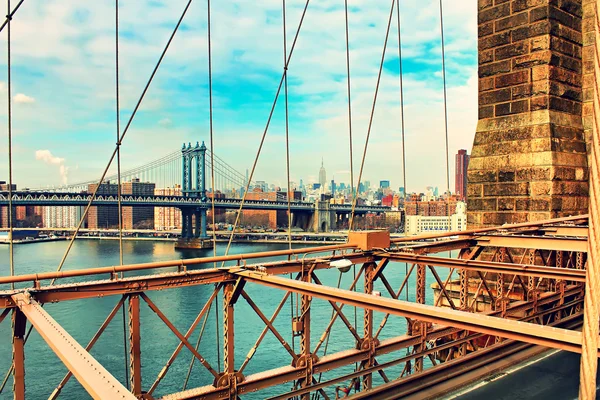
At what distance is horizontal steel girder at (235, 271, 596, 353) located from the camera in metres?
2.66

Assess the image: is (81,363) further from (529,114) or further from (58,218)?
(58,218)

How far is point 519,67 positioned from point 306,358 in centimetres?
717

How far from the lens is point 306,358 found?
5574mm

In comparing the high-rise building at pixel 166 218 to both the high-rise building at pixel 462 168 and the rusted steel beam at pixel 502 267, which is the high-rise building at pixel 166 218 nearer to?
the high-rise building at pixel 462 168

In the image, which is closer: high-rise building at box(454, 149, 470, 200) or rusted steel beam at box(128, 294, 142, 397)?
rusted steel beam at box(128, 294, 142, 397)

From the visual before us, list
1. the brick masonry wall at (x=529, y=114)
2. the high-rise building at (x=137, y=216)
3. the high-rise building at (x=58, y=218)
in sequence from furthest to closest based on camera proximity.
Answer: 1. the high-rise building at (x=58, y=218)
2. the high-rise building at (x=137, y=216)
3. the brick masonry wall at (x=529, y=114)

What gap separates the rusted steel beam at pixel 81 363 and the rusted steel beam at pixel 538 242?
20.3ft

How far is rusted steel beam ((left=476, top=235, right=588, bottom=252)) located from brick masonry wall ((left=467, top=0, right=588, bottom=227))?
1.93m

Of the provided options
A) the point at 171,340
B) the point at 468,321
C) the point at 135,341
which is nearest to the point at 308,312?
the point at 135,341

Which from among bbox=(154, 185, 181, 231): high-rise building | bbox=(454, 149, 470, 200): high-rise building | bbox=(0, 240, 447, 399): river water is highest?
bbox=(454, 149, 470, 200): high-rise building

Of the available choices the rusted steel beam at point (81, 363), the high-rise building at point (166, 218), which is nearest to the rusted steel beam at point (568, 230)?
the rusted steel beam at point (81, 363)

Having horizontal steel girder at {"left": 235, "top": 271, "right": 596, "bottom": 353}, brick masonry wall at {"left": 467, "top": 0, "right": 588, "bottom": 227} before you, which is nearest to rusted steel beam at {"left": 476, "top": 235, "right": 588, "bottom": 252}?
brick masonry wall at {"left": 467, "top": 0, "right": 588, "bottom": 227}

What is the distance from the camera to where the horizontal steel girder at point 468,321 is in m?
2.66

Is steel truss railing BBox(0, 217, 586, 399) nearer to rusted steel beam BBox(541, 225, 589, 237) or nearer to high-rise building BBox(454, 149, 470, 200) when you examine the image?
rusted steel beam BBox(541, 225, 589, 237)
